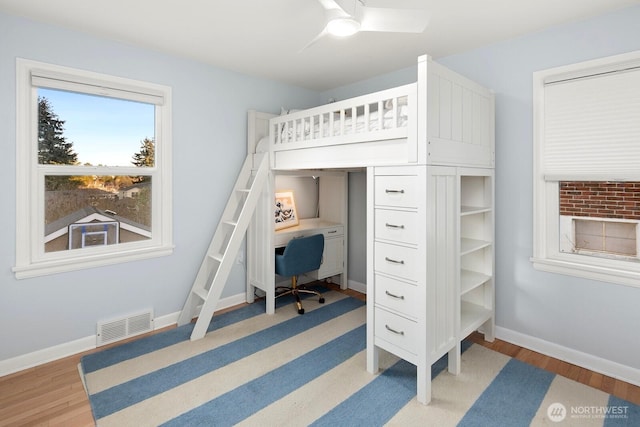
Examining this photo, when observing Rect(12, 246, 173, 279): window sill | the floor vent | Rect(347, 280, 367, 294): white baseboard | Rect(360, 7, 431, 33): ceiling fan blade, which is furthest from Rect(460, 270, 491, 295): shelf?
the floor vent

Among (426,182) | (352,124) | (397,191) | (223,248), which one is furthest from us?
(223,248)

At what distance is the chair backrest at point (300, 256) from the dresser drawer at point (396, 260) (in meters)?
1.10

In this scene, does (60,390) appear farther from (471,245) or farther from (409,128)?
(471,245)

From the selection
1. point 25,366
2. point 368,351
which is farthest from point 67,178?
point 368,351

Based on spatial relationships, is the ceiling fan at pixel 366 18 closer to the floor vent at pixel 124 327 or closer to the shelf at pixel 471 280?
the shelf at pixel 471 280

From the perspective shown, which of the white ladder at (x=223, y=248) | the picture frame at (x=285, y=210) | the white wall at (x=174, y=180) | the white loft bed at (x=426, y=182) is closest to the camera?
the white loft bed at (x=426, y=182)

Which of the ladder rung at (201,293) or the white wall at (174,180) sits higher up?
the white wall at (174,180)

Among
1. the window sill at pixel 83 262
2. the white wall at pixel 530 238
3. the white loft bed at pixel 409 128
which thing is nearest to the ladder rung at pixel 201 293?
the window sill at pixel 83 262

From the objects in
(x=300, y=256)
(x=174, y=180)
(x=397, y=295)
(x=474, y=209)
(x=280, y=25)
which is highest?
(x=280, y=25)

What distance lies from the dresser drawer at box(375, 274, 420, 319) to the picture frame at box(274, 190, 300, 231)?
171 cm

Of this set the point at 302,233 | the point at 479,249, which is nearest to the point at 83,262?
the point at 302,233

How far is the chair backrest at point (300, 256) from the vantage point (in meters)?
3.16

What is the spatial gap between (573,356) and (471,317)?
0.72m

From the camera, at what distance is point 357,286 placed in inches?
153
